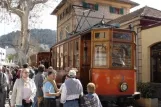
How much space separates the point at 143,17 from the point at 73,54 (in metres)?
7.45

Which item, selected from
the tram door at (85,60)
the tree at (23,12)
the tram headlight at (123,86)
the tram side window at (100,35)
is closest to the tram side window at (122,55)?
the tram side window at (100,35)

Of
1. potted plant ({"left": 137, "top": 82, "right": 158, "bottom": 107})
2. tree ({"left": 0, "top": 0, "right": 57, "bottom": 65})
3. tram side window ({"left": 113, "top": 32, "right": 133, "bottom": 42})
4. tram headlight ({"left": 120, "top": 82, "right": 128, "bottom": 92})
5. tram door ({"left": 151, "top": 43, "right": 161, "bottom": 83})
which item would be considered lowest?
potted plant ({"left": 137, "top": 82, "right": 158, "bottom": 107})

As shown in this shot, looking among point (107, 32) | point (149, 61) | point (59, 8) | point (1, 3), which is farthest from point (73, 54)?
point (59, 8)

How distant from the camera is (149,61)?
1658cm

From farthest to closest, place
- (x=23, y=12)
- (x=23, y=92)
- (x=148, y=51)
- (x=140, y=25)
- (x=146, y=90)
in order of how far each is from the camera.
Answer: (x=23, y=12), (x=140, y=25), (x=148, y=51), (x=146, y=90), (x=23, y=92)

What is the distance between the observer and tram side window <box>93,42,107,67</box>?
1086 centimetres

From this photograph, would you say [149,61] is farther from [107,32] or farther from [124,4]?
[124,4]

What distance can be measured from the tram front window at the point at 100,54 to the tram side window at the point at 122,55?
31cm

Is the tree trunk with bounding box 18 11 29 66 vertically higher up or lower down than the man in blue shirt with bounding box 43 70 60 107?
higher up

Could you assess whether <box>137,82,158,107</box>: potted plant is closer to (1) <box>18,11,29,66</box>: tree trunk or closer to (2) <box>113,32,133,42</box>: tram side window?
(2) <box>113,32,133,42</box>: tram side window

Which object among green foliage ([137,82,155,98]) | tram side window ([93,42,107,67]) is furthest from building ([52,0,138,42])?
tram side window ([93,42,107,67])

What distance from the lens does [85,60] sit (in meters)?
11.6

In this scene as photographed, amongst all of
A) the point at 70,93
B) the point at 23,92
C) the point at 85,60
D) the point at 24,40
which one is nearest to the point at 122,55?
the point at 85,60

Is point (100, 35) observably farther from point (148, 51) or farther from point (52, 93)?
point (148, 51)
